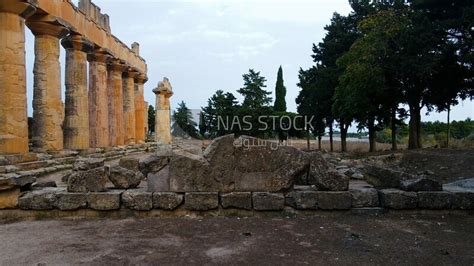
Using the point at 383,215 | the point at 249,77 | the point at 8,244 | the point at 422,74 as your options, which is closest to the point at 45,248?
the point at 8,244

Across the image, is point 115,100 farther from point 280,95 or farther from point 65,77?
point 280,95

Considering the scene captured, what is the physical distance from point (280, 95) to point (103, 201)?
4638cm

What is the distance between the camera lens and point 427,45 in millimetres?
19469

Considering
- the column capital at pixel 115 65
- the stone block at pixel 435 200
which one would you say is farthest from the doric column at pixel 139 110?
the stone block at pixel 435 200

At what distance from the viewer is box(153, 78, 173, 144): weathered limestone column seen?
91.2ft

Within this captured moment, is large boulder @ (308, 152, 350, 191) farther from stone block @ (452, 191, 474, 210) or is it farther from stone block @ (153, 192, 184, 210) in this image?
stone block @ (153, 192, 184, 210)

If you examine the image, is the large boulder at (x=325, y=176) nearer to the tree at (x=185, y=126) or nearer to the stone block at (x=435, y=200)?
the stone block at (x=435, y=200)

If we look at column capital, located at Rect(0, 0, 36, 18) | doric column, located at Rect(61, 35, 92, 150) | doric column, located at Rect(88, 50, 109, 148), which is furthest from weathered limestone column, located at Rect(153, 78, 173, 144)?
column capital, located at Rect(0, 0, 36, 18)

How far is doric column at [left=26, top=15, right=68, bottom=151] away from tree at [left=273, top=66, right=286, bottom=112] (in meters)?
38.6

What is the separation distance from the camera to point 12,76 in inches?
425

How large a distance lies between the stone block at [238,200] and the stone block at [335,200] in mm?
1192

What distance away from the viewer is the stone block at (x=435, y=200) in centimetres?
596

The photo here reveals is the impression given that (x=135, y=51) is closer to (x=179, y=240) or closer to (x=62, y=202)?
A: (x=62, y=202)

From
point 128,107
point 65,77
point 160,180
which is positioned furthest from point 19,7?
point 128,107
